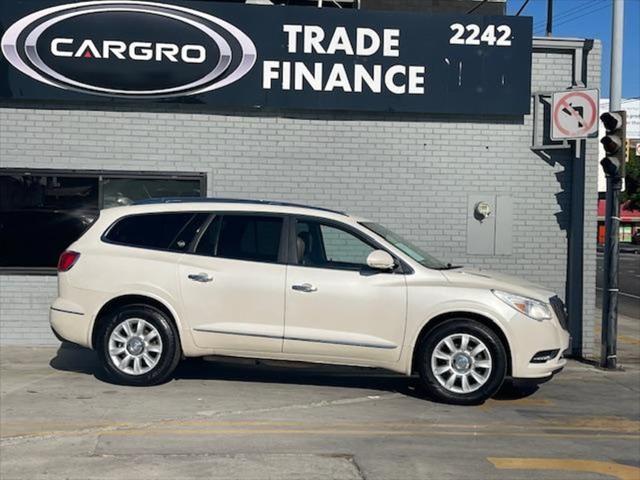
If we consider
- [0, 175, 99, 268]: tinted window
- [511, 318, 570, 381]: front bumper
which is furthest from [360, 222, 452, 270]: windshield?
[0, 175, 99, 268]: tinted window

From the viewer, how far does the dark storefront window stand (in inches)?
448

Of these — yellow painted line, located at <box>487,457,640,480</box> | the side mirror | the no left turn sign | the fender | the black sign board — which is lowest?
yellow painted line, located at <box>487,457,640,480</box>

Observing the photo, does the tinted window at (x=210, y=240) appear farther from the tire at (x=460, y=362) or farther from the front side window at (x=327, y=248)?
the tire at (x=460, y=362)

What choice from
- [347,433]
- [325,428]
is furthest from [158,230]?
[347,433]

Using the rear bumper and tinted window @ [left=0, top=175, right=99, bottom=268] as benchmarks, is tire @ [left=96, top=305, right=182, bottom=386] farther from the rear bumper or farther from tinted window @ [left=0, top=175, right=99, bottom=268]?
tinted window @ [left=0, top=175, right=99, bottom=268]

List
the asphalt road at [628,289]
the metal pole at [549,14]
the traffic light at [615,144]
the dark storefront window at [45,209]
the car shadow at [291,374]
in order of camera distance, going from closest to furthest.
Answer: the car shadow at [291,374], the traffic light at [615,144], the dark storefront window at [45,209], the metal pole at [549,14], the asphalt road at [628,289]

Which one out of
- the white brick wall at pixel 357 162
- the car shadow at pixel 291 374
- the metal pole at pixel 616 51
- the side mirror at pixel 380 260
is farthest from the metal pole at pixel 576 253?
the side mirror at pixel 380 260

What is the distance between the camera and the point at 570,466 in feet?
21.4

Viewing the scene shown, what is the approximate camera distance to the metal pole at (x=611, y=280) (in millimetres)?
10906

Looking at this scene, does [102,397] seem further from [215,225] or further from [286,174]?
[286,174]

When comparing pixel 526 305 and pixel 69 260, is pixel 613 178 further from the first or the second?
pixel 69 260

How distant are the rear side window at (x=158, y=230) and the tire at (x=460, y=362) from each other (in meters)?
2.64

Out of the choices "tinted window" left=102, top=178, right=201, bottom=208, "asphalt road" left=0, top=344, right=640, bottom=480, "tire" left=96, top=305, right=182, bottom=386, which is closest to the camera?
"asphalt road" left=0, top=344, right=640, bottom=480

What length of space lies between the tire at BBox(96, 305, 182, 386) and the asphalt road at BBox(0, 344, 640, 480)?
0.64 ft
